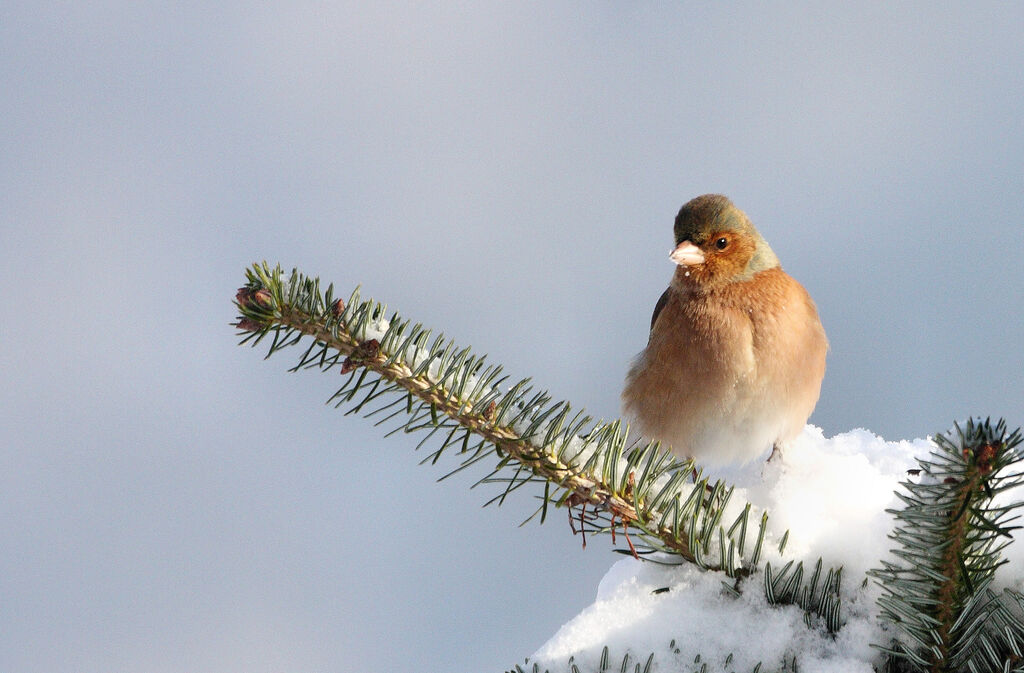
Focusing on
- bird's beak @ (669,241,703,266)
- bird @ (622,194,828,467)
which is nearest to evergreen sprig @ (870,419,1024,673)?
bird @ (622,194,828,467)

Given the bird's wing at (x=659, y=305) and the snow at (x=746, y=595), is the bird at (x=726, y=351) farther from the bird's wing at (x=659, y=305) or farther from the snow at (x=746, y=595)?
the snow at (x=746, y=595)

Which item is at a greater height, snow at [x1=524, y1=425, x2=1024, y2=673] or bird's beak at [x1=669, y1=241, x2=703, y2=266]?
bird's beak at [x1=669, y1=241, x2=703, y2=266]

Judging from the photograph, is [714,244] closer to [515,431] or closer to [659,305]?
[659,305]

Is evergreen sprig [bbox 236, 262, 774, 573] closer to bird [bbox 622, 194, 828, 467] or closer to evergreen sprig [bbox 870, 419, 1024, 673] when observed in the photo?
evergreen sprig [bbox 870, 419, 1024, 673]

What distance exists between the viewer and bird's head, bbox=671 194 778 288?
8.21ft

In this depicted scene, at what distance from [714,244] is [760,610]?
1.54 meters

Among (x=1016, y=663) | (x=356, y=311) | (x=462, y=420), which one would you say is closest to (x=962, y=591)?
(x=1016, y=663)

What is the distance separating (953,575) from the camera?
3.15ft

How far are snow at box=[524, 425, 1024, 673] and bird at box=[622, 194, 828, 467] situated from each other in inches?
38.9

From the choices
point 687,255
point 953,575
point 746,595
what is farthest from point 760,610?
point 687,255

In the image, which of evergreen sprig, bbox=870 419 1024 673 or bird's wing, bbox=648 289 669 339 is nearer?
evergreen sprig, bbox=870 419 1024 673

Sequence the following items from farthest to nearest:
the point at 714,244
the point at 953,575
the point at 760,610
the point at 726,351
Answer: the point at 714,244 < the point at 726,351 < the point at 760,610 < the point at 953,575

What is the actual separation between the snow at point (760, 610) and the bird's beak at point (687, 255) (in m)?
1.14

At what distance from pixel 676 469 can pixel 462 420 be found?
342 mm
